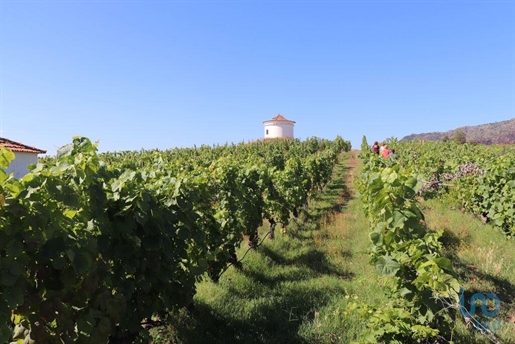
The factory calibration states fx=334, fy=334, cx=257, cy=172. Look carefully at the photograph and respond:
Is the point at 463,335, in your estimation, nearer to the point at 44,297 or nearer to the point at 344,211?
the point at 44,297

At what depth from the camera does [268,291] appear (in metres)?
5.03

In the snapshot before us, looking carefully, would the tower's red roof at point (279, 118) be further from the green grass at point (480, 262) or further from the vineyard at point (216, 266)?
the vineyard at point (216, 266)

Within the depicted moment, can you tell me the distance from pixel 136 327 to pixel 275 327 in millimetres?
1849

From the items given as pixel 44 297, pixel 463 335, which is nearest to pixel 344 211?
pixel 463 335

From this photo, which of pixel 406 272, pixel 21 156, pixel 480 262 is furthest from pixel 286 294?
pixel 21 156

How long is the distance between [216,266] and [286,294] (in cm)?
112

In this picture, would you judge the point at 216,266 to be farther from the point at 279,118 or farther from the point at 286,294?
the point at 279,118

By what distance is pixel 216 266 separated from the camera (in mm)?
5035

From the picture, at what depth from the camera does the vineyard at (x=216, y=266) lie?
1963 mm

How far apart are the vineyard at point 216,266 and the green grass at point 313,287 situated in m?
0.02

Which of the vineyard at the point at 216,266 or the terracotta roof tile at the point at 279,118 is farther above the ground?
the terracotta roof tile at the point at 279,118

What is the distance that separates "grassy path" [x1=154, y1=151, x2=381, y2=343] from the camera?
3.78 meters

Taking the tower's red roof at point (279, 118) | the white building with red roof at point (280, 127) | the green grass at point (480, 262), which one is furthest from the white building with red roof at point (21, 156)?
the tower's red roof at point (279, 118)

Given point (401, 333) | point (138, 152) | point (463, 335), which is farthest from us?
point (138, 152)
